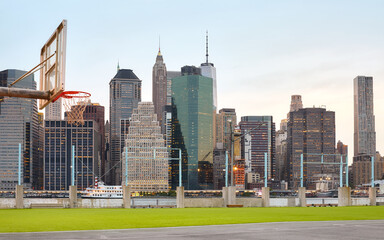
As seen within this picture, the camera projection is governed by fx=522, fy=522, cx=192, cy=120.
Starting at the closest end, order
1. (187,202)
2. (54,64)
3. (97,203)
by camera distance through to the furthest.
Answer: (54,64)
(97,203)
(187,202)

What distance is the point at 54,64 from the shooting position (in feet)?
57.3

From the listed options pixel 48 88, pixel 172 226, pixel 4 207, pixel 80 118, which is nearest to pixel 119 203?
pixel 4 207

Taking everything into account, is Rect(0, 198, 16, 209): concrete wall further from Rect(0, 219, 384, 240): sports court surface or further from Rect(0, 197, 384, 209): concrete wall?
Rect(0, 219, 384, 240): sports court surface

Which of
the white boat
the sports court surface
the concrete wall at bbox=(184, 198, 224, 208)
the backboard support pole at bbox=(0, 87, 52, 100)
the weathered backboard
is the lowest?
the white boat

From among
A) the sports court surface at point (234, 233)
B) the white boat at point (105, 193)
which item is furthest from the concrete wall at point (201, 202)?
the white boat at point (105, 193)

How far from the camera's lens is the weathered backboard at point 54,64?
16734 millimetres

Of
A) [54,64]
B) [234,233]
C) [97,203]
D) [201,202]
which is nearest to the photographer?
[54,64]

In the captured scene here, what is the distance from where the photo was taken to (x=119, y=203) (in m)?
47.4

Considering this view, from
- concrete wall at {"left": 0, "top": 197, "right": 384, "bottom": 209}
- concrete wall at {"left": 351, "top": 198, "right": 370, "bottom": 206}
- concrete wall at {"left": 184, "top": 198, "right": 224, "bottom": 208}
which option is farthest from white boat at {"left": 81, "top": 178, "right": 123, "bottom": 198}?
concrete wall at {"left": 184, "top": 198, "right": 224, "bottom": 208}

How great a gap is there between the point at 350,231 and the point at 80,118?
19598mm

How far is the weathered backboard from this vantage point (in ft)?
54.9

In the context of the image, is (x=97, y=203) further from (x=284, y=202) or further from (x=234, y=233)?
(x=234, y=233)

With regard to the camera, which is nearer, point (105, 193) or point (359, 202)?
point (359, 202)

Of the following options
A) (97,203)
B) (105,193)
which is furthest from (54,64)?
(105,193)
